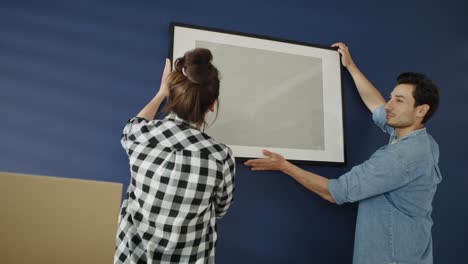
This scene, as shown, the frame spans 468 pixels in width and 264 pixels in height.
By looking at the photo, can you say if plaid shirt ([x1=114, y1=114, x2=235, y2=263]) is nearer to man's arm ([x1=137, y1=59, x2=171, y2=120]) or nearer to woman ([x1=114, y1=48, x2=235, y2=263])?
woman ([x1=114, y1=48, x2=235, y2=263])

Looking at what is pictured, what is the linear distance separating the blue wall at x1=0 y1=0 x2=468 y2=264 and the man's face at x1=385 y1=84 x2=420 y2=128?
0.27 m

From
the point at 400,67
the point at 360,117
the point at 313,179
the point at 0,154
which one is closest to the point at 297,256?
the point at 313,179

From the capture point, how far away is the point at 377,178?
131cm

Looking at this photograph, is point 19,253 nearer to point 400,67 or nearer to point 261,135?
point 261,135

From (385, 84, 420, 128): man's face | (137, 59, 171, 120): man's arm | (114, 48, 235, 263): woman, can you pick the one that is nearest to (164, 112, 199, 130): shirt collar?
(114, 48, 235, 263): woman

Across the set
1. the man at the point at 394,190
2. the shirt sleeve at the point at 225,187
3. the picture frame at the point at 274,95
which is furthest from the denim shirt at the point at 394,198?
the shirt sleeve at the point at 225,187

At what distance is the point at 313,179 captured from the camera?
56.6 inches

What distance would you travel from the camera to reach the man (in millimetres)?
1320

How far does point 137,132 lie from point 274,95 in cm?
78

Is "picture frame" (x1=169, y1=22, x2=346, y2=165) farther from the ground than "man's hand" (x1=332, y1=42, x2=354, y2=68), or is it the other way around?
"man's hand" (x1=332, y1=42, x2=354, y2=68)

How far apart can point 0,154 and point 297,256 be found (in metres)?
1.33

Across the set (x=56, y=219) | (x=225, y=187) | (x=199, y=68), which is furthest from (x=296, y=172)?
(x=56, y=219)

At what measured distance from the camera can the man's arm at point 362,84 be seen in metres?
1.71

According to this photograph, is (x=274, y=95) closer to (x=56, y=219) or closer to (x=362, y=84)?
(x=362, y=84)
